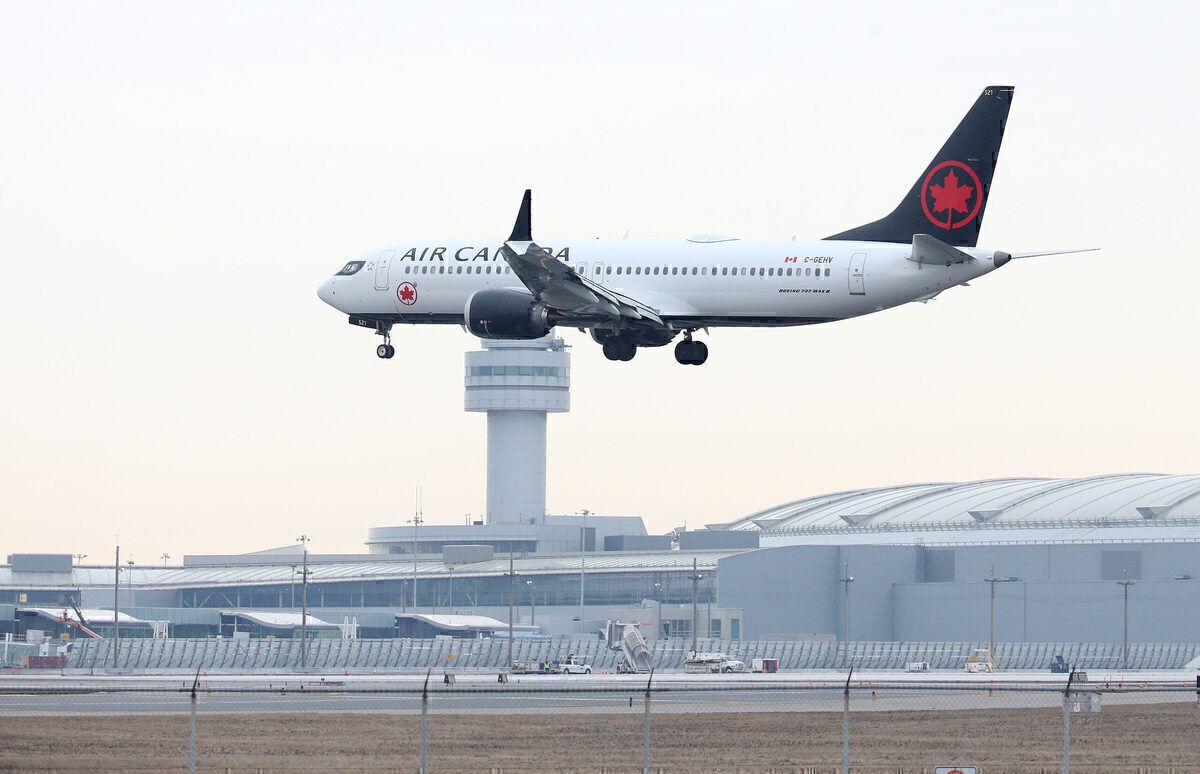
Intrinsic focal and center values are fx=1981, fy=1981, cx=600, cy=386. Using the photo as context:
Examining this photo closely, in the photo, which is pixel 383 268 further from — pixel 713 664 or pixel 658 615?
pixel 658 615

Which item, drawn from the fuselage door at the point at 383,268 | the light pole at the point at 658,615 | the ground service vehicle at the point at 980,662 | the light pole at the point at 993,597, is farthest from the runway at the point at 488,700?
the light pole at the point at 658,615

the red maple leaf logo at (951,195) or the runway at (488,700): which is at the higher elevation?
the red maple leaf logo at (951,195)

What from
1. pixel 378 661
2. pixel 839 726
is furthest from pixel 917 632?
pixel 839 726

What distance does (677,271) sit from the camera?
6644cm

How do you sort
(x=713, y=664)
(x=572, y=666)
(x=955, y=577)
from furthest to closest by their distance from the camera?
(x=955, y=577)
(x=713, y=664)
(x=572, y=666)

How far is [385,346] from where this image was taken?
74125 mm

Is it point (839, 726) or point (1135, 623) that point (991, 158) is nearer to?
point (839, 726)

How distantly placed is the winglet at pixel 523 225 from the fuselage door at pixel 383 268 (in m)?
8.18

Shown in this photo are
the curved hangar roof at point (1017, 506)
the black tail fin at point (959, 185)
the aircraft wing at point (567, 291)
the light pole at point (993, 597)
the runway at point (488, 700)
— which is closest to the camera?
the runway at point (488, 700)

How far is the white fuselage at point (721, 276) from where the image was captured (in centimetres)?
6406

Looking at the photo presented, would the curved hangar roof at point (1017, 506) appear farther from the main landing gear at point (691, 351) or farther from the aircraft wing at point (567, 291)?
the aircraft wing at point (567, 291)

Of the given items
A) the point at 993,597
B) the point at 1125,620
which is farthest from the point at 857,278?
the point at 993,597

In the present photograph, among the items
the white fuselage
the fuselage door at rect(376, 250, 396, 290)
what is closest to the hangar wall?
the white fuselage

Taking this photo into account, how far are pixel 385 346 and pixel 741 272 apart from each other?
1571cm
